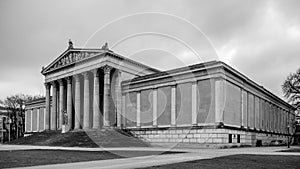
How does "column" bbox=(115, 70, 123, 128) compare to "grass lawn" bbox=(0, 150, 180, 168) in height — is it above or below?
above

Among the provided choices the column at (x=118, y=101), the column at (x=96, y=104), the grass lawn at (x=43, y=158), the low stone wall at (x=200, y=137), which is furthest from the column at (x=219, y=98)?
the grass lawn at (x=43, y=158)

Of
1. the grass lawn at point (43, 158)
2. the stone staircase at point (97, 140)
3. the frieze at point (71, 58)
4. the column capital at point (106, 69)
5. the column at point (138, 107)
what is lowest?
the stone staircase at point (97, 140)

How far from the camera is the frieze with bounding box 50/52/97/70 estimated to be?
70.8 m

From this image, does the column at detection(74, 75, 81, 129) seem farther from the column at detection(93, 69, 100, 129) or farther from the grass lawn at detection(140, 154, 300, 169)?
the grass lawn at detection(140, 154, 300, 169)

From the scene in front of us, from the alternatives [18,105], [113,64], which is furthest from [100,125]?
[18,105]

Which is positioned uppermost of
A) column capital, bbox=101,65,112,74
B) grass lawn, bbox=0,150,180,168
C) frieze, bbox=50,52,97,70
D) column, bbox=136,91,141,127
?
frieze, bbox=50,52,97,70

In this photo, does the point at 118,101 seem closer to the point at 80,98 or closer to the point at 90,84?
the point at 90,84

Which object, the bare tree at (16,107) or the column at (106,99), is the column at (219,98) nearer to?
the column at (106,99)

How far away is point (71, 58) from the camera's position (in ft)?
251

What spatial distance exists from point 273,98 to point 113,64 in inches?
1778

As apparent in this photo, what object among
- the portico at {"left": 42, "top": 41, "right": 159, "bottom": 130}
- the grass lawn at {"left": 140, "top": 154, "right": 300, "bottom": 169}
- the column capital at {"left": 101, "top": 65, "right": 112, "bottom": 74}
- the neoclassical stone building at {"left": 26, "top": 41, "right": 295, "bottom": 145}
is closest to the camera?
the grass lawn at {"left": 140, "top": 154, "right": 300, "bottom": 169}

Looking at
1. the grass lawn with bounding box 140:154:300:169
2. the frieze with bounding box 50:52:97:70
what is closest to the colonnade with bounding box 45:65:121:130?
the frieze with bounding box 50:52:97:70

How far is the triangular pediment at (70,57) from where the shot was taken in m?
69.6

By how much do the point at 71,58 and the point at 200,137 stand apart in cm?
3899
